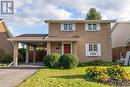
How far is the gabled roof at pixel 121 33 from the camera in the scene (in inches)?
1546

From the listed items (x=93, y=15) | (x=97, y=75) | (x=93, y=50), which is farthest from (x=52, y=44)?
(x=93, y=15)

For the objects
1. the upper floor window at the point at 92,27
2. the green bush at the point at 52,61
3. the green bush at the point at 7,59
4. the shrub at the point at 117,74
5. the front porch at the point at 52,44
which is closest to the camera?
the shrub at the point at 117,74

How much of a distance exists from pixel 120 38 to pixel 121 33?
2.57ft

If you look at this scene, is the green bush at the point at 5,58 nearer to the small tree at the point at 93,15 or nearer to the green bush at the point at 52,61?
the green bush at the point at 52,61

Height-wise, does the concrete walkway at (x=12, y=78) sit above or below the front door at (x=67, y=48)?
below

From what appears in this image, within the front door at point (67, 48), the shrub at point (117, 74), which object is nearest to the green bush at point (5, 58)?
the front door at point (67, 48)

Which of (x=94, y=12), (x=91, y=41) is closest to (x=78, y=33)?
(x=91, y=41)

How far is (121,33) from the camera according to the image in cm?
4100

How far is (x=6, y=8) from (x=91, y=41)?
10.9 m

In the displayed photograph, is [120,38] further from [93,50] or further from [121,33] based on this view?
[93,50]

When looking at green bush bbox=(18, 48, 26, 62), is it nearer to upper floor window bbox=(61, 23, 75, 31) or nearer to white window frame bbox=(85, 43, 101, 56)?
upper floor window bbox=(61, 23, 75, 31)

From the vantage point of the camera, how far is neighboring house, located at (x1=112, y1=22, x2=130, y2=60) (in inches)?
1540

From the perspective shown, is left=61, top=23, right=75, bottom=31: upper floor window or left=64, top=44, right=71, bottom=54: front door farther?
left=61, top=23, right=75, bottom=31: upper floor window

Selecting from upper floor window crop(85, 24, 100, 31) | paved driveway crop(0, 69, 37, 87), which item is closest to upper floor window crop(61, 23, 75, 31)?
upper floor window crop(85, 24, 100, 31)
